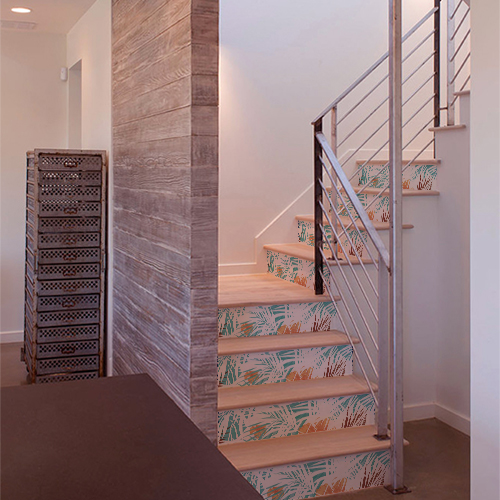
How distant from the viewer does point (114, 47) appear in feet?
13.2

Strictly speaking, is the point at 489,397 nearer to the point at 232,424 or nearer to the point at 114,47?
the point at 232,424

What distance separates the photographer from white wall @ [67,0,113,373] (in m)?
4.26

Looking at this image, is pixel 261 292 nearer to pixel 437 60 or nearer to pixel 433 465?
pixel 433 465

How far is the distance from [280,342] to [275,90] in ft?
7.02

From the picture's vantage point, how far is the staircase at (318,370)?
295cm

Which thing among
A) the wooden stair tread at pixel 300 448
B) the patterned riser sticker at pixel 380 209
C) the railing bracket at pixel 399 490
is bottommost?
the railing bracket at pixel 399 490

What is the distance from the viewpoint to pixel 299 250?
14.5 ft

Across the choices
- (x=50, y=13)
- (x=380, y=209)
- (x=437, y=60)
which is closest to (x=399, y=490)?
(x=380, y=209)

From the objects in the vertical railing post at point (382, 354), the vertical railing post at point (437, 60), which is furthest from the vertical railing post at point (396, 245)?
the vertical railing post at point (437, 60)

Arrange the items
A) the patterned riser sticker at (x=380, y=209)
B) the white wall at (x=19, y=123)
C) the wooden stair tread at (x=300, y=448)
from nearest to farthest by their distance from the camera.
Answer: the wooden stair tread at (x=300, y=448) < the patterned riser sticker at (x=380, y=209) < the white wall at (x=19, y=123)

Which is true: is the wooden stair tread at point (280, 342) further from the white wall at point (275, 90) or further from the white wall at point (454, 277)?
the white wall at point (275, 90)

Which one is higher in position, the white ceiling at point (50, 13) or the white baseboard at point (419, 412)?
the white ceiling at point (50, 13)

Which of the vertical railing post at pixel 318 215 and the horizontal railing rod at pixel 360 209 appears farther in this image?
the vertical railing post at pixel 318 215

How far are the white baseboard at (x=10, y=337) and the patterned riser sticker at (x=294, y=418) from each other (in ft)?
11.1
